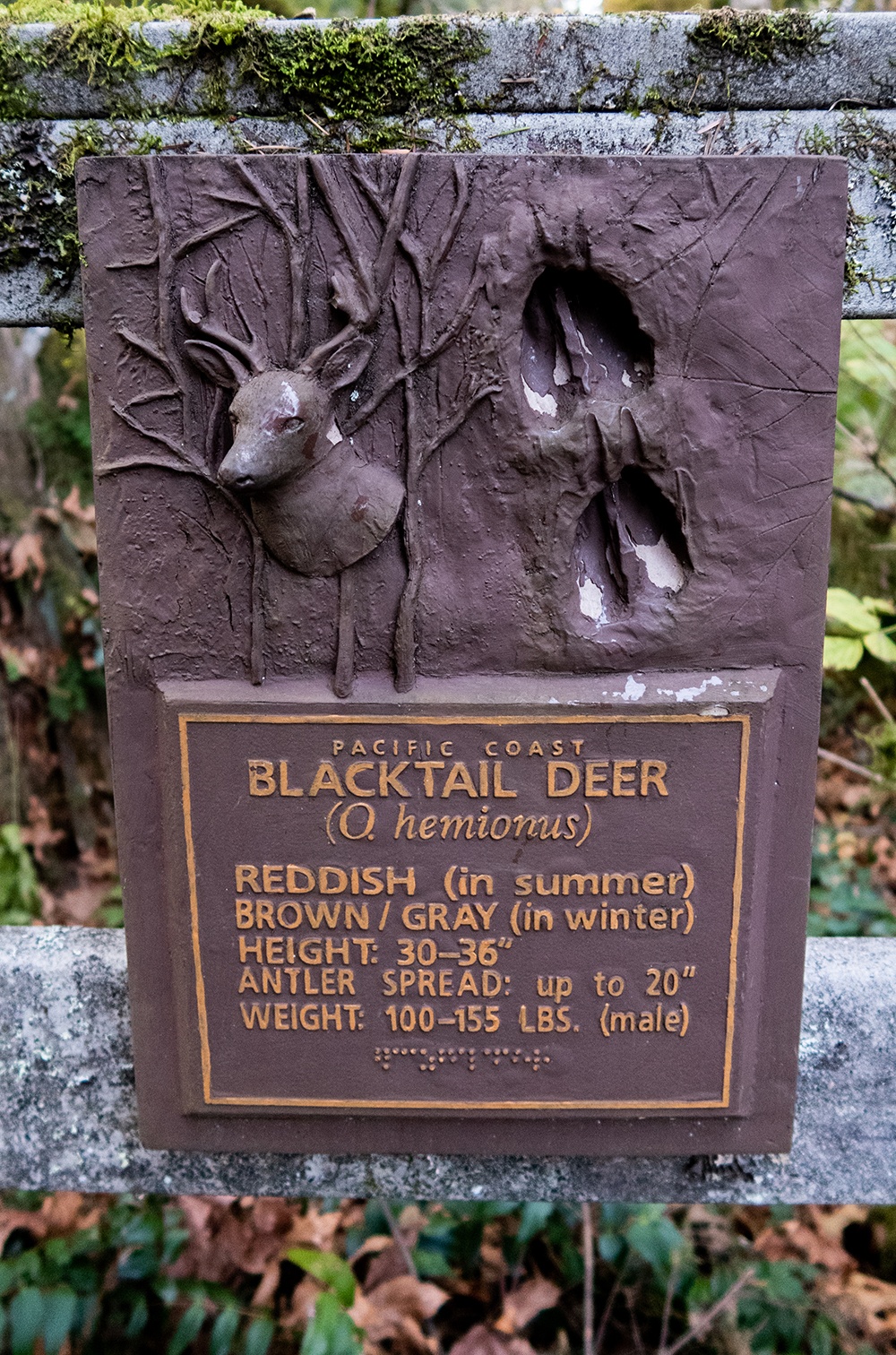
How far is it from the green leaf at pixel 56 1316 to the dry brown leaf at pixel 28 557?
91.3 inches

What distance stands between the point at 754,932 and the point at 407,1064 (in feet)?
2.21

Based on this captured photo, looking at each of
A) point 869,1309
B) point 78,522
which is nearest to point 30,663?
point 78,522

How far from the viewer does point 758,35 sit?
1.68m

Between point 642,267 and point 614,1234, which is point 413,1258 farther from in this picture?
point 642,267

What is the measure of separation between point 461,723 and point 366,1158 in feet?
3.25

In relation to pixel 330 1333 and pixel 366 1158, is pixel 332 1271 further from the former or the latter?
pixel 366 1158

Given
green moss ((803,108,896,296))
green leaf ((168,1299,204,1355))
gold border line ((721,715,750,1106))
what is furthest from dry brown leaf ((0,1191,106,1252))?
green moss ((803,108,896,296))

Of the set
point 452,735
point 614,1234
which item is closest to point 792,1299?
point 614,1234

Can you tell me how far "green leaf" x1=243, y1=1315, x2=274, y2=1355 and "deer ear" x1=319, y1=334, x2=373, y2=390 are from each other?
205 cm

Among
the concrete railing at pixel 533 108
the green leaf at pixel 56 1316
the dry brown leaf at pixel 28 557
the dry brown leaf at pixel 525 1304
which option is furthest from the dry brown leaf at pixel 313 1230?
the dry brown leaf at pixel 28 557

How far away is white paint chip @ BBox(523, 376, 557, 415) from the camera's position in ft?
5.58

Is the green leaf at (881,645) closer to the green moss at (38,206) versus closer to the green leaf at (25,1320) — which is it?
the green moss at (38,206)

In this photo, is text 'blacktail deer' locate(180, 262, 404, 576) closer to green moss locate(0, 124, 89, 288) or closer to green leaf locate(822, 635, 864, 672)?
green moss locate(0, 124, 89, 288)

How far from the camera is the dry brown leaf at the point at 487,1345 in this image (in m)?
2.29
